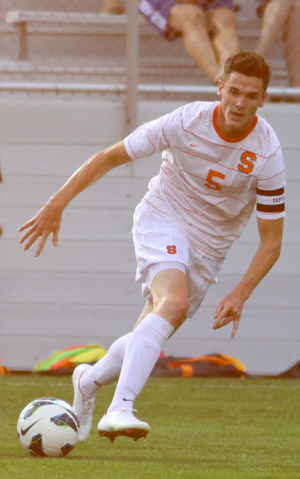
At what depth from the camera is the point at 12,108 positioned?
6.99 meters

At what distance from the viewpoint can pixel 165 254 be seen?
11.9 ft

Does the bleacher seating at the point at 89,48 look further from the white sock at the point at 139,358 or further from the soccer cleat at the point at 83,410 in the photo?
the white sock at the point at 139,358

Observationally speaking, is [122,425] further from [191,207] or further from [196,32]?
[196,32]

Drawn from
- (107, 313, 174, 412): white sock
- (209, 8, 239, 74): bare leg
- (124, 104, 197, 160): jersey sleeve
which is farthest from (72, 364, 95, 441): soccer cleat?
(209, 8, 239, 74): bare leg

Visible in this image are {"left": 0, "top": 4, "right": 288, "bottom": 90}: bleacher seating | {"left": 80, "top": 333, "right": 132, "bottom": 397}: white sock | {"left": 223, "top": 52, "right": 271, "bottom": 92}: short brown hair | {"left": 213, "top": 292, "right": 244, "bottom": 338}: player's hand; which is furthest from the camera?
{"left": 0, "top": 4, "right": 288, "bottom": 90}: bleacher seating

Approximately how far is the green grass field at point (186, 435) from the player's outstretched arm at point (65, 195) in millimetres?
869

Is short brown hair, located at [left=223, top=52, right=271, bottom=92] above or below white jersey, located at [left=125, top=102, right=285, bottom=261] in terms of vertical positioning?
above

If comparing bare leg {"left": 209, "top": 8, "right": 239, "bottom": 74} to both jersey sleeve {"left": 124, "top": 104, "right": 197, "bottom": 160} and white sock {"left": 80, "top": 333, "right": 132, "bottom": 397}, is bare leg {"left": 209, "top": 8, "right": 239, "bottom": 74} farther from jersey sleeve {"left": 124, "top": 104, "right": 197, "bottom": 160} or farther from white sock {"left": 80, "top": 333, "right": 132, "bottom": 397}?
white sock {"left": 80, "top": 333, "right": 132, "bottom": 397}

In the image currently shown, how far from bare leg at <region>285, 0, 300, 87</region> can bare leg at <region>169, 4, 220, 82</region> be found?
2.24 feet

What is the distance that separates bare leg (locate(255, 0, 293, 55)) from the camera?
717 cm

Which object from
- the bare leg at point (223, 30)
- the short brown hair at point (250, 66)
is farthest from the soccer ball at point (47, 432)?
the bare leg at point (223, 30)

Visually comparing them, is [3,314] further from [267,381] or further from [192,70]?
[192,70]

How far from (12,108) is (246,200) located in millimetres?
3636

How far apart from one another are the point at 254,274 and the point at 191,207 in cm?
48
